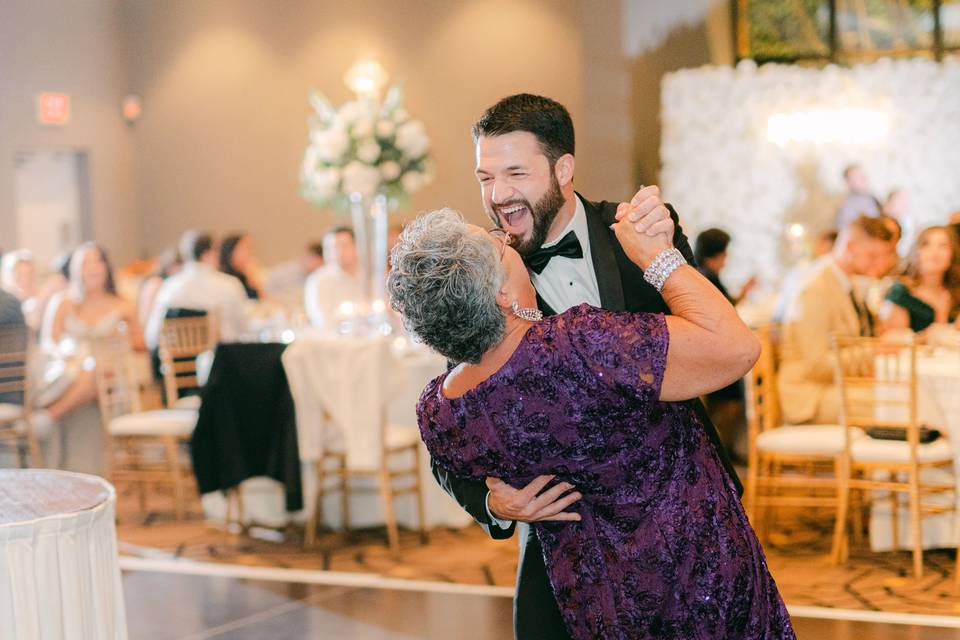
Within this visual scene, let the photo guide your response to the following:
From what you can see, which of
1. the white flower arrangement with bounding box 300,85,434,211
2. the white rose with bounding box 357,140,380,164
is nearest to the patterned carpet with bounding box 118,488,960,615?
the white flower arrangement with bounding box 300,85,434,211

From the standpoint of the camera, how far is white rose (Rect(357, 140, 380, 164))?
6.68 metres

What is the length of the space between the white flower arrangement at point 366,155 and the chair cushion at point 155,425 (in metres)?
1.58

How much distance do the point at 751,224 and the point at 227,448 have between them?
6.84 metres

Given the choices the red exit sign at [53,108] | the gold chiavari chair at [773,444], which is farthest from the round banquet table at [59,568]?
the red exit sign at [53,108]

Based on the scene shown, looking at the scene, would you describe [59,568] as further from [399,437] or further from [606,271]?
[399,437]

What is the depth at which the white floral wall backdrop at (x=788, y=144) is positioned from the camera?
35.9 feet

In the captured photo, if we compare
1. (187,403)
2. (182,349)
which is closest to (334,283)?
(182,349)

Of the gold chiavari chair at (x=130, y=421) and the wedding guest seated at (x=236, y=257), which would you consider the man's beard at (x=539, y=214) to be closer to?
the gold chiavari chair at (x=130, y=421)

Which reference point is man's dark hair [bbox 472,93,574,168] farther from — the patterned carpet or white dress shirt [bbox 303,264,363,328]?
white dress shirt [bbox 303,264,363,328]

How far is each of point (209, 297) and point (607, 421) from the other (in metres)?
5.62

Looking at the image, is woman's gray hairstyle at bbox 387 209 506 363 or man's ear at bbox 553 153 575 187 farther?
man's ear at bbox 553 153 575 187

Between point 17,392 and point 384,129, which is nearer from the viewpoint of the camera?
point 17,392

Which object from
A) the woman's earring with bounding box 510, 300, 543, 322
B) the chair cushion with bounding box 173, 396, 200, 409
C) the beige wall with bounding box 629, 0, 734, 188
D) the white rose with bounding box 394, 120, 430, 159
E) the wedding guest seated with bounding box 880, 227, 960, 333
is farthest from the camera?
the beige wall with bounding box 629, 0, 734, 188

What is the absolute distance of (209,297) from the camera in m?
7.08
